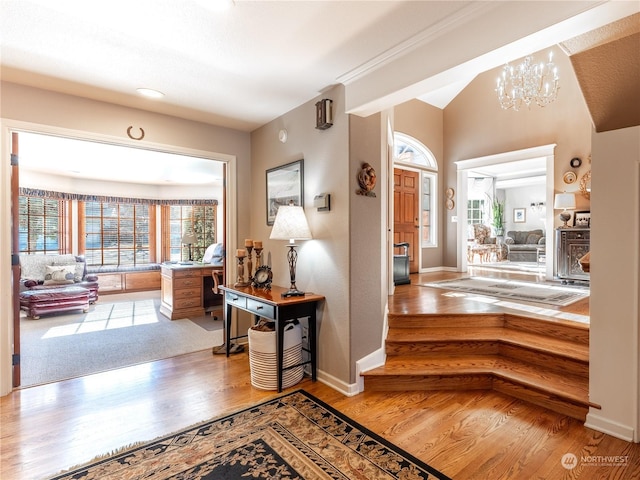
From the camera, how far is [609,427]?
204cm

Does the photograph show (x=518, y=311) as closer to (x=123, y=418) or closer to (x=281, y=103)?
(x=281, y=103)

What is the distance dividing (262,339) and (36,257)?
569 centimetres

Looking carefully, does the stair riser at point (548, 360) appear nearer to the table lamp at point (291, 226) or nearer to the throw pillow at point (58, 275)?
the table lamp at point (291, 226)

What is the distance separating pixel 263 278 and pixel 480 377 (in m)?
2.10

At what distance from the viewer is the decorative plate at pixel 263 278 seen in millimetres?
3219

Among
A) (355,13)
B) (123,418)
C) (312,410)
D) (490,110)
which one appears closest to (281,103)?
(355,13)

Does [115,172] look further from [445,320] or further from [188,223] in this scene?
[445,320]

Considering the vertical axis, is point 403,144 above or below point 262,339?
above

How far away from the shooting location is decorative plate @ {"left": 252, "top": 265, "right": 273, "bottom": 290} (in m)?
3.22

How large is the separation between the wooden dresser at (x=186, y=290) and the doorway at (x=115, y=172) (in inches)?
39.5

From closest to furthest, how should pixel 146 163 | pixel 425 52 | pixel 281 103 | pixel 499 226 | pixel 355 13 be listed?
pixel 355 13 → pixel 425 52 → pixel 281 103 → pixel 146 163 → pixel 499 226

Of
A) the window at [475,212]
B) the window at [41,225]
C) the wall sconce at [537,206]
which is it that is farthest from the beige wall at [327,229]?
the wall sconce at [537,206]

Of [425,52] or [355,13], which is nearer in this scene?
[355,13]

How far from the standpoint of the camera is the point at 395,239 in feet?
19.8
